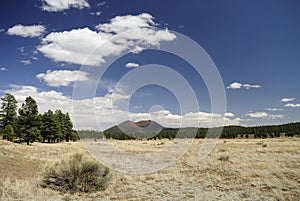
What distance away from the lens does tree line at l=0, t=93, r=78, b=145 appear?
45.4 m

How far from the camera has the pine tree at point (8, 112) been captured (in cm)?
5038

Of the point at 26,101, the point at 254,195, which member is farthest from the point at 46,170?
the point at 26,101

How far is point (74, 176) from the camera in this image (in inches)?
475

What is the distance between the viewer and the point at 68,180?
11875 millimetres

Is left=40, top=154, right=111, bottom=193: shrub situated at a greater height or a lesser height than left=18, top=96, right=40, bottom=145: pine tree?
lesser

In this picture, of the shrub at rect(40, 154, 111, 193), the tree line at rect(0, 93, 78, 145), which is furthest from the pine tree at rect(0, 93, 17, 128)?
the shrub at rect(40, 154, 111, 193)

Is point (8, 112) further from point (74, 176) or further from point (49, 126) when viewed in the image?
point (74, 176)

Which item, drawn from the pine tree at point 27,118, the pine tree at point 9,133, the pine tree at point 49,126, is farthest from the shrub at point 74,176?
the pine tree at point 49,126

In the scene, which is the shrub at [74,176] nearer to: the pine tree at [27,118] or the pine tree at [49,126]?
the pine tree at [27,118]

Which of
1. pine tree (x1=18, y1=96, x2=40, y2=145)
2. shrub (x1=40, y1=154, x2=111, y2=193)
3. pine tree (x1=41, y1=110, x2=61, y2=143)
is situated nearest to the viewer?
shrub (x1=40, y1=154, x2=111, y2=193)

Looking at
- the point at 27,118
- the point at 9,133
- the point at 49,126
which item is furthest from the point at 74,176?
the point at 49,126

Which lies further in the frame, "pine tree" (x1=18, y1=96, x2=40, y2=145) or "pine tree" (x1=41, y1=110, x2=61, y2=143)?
"pine tree" (x1=41, y1=110, x2=61, y2=143)

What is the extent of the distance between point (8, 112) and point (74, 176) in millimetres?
44165

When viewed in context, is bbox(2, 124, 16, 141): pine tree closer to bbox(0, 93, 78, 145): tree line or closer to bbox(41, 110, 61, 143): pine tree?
bbox(0, 93, 78, 145): tree line
